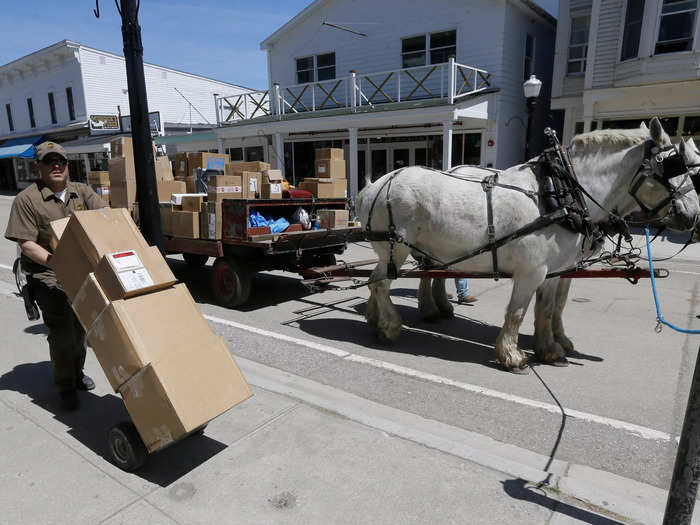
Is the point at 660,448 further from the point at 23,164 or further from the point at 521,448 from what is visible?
the point at 23,164

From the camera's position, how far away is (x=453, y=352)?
4848mm

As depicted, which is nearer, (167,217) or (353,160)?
(167,217)

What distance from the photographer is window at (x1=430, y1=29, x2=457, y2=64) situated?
1611cm

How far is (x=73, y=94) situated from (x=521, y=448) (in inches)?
1341

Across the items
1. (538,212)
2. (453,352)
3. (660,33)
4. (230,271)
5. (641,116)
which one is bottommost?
(453,352)

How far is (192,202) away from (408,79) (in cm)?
1270

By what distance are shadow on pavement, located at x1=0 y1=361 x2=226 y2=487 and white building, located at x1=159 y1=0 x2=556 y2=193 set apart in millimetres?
11352

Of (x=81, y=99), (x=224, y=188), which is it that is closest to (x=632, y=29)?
(x=224, y=188)

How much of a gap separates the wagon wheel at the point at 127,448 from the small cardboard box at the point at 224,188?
12.3ft

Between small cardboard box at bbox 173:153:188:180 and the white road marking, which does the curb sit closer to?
the white road marking

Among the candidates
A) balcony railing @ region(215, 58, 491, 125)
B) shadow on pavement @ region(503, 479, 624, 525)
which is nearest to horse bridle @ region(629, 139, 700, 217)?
shadow on pavement @ region(503, 479, 624, 525)

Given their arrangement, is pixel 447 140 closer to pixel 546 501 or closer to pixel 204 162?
pixel 204 162

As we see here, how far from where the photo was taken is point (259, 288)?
7641 mm

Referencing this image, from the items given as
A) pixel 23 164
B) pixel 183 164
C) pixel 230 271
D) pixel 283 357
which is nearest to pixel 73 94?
pixel 23 164
